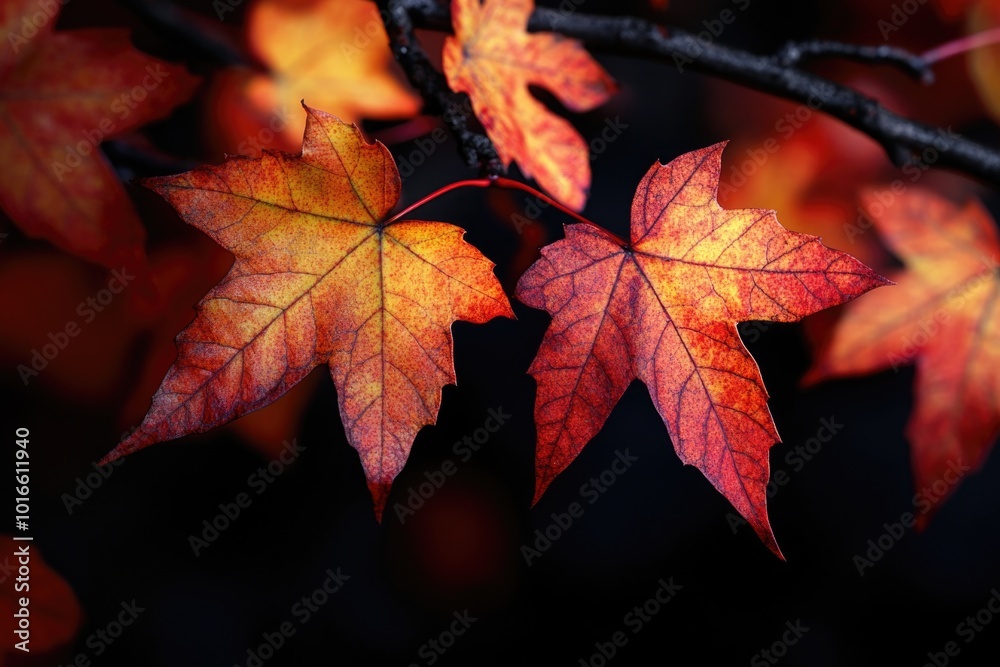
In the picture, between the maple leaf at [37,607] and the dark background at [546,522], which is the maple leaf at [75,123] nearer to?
the dark background at [546,522]

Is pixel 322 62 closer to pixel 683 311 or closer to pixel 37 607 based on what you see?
pixel 683 311

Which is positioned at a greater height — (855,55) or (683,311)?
(855,55)

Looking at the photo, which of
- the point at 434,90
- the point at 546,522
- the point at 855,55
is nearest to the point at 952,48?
the point at 855,55

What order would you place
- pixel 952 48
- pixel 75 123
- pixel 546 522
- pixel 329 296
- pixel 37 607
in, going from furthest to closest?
pixel 546 522 < pixel 37 607 < pixel 952 48 < pixel 75 123 < pixel 329 296

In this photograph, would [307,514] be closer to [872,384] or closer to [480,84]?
[480,84]

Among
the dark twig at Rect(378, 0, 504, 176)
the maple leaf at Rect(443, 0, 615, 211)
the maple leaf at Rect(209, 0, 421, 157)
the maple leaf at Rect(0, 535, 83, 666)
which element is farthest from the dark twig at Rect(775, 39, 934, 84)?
the maple leaf at Rect(0, 535, 83, 666)

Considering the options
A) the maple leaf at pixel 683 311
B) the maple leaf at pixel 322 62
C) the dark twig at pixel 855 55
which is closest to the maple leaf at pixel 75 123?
the maple leaf at pixel 322 62
